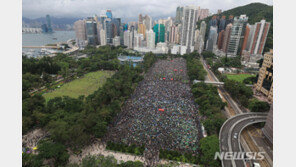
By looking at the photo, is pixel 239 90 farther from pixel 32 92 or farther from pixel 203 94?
pixel 32 92

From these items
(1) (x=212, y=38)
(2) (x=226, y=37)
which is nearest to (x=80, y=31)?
(1) (x=212, y=38)

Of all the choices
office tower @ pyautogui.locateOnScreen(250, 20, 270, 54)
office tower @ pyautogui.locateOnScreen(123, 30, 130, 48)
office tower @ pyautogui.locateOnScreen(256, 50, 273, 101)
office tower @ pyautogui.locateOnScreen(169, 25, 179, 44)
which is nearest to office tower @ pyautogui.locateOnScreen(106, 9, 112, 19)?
office tower @ pyautogui.locateOnScreen(123, 30, 130, 48)

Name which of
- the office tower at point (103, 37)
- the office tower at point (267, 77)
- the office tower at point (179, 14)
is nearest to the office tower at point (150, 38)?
the office tower at point (103, 37)

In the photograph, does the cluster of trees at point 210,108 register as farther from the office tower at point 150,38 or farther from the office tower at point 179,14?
the office tower at point 179,14

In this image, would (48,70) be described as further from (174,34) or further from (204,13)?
(204,13)

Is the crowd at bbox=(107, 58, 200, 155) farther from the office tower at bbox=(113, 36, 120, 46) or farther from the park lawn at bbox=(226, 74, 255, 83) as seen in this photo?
the office tower at bbox=(113, 36, 120, 46)

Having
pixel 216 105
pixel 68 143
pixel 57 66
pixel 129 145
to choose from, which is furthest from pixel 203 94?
pixel 57 66

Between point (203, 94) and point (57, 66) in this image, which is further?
point (57, 66)
